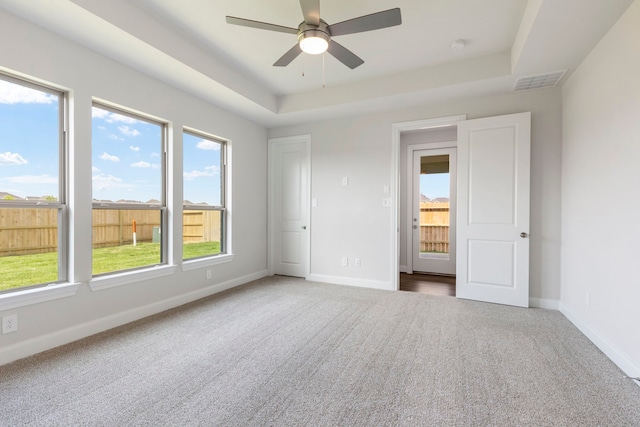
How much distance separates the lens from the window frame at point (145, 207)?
9.09 ft

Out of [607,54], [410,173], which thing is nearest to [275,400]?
[607,54]

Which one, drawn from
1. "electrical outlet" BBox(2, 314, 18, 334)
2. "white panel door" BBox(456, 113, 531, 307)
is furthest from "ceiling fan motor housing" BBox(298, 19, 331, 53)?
"electrical outlet" BBox(2, 314, 18, 334)

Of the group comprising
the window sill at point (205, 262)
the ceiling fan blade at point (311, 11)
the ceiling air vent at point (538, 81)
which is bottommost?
the window sill at point (205, 262)

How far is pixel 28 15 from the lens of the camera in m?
2.15

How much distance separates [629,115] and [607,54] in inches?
26.7

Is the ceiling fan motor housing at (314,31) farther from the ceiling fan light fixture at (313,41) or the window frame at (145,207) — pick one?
the window frame at (145,207)

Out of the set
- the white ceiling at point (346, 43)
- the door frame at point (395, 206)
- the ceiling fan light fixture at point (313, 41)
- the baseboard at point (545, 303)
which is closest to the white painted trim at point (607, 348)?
the baseboard at point (545, 303)

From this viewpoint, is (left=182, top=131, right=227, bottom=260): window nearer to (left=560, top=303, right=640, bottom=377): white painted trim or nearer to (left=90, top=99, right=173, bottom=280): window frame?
(left=90, top=99, right=173, bottom=280): window frame

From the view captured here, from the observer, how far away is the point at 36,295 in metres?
2.26

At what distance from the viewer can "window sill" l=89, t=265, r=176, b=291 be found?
2680 mm

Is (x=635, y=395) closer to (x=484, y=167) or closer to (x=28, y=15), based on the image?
(x=484, y=167)

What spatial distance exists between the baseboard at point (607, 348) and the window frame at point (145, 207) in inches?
165

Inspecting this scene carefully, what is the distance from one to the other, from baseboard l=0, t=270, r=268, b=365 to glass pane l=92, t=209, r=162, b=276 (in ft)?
1.54

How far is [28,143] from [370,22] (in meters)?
2.87
